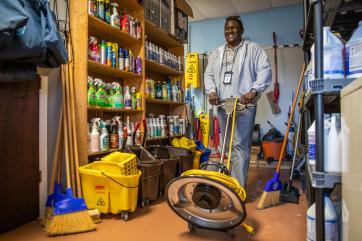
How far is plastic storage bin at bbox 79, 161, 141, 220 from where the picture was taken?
202cm

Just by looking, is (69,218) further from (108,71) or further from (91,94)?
(108,71)

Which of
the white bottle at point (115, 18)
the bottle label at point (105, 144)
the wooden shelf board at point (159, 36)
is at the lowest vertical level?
the bottle label at point (105, 144)

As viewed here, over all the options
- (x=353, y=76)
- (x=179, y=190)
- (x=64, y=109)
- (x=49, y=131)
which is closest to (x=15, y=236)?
(x=49, y=131)

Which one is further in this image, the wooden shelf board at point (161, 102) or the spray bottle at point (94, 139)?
the wooden shelf board at point (161, 102)

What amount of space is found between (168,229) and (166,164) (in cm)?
88

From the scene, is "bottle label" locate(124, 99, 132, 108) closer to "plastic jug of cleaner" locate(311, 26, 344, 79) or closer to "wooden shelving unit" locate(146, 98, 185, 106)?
"wooden shelving unit" locate(146, 98, 185, 106)

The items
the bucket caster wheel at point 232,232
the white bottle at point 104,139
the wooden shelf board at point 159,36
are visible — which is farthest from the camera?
the wooden shelf board at point 159,36

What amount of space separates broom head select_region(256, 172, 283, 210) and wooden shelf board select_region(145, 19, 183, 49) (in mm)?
2135

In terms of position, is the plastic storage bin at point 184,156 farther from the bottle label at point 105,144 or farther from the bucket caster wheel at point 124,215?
the bucket caster wheel at point 124,215

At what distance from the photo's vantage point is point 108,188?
2070 millimetres

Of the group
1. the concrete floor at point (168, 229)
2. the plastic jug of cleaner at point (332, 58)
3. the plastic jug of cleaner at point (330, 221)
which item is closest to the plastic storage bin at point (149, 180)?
the concrete floor at point (168, 229)

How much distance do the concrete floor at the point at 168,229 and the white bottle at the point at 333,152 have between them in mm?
863

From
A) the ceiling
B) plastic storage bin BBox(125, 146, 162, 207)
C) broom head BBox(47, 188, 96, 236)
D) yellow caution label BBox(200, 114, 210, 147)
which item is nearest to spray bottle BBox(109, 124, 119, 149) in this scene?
plastic storage bin BBox(125, 146, 162, 207)

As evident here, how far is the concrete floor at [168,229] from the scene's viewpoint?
5.74 ft
